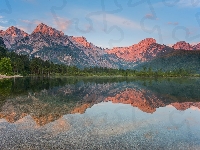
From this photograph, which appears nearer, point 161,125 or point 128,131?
point 128,131

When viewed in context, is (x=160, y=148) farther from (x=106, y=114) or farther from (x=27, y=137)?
(x=106, y=114)

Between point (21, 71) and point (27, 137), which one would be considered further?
point (21, 71)

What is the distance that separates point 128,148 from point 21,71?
190102 mm

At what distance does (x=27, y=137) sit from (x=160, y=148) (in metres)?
14.5

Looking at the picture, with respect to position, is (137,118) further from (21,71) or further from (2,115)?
(21,71)

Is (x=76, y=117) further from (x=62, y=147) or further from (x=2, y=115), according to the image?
(x=62, y=147)

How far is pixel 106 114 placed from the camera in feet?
136

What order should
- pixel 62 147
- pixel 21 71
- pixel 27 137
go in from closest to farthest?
pixel 62 147
pixel 27 137
pixel 21 71

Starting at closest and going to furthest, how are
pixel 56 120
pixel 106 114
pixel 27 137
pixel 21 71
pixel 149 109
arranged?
pixel 27 137 → pixel 56 120 → pixel 106 114 → pixel 149 109 → pixel 21 71

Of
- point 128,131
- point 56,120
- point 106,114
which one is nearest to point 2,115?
point 56,120

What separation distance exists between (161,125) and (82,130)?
1262 centimetres

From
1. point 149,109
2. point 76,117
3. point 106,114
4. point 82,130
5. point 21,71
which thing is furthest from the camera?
point 21,71

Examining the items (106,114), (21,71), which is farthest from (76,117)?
(21,71)

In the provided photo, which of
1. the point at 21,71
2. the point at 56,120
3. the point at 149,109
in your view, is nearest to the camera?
the point at 56,120
